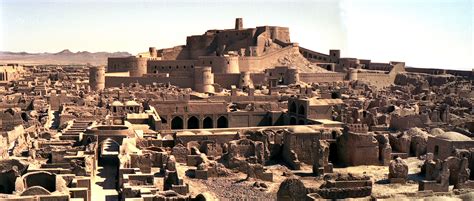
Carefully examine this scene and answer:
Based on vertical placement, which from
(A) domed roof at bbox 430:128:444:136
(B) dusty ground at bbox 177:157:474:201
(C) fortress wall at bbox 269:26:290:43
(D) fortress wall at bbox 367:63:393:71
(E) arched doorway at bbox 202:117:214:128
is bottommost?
(B) dusty ground at bbox 177:157:474:201

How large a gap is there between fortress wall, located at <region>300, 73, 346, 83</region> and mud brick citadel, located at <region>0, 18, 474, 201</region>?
10.3ft

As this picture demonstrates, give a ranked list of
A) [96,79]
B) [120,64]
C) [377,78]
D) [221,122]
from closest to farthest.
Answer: [221,122] → [96,79] → [120,64] → [377,78]

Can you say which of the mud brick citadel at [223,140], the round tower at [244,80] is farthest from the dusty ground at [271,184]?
the round tower at [244,80]

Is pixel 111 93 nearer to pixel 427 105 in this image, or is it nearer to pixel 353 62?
pixel 427 105

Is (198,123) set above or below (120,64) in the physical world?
below

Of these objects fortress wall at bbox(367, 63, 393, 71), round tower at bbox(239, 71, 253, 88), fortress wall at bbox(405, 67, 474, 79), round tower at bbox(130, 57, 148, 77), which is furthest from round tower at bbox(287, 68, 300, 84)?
fortress wall at bbox(405, 67, 474, 79)

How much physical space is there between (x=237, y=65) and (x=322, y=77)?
351 inches

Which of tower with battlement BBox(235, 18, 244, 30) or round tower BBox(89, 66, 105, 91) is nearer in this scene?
round tower BBox(89, 66, 105, 91)

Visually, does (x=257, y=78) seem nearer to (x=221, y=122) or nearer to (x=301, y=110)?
(x=221, y=122)

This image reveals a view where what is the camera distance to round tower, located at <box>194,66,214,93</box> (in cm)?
4478

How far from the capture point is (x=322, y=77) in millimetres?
53906

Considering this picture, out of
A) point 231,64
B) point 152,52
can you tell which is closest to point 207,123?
point 231,64

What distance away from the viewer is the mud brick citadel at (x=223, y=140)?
17.1 meters

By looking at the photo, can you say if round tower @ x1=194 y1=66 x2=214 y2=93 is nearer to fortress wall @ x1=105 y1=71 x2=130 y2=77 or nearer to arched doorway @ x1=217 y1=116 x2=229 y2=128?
fortress wall @ x1=105 y1=71 x2=130 y2=77
